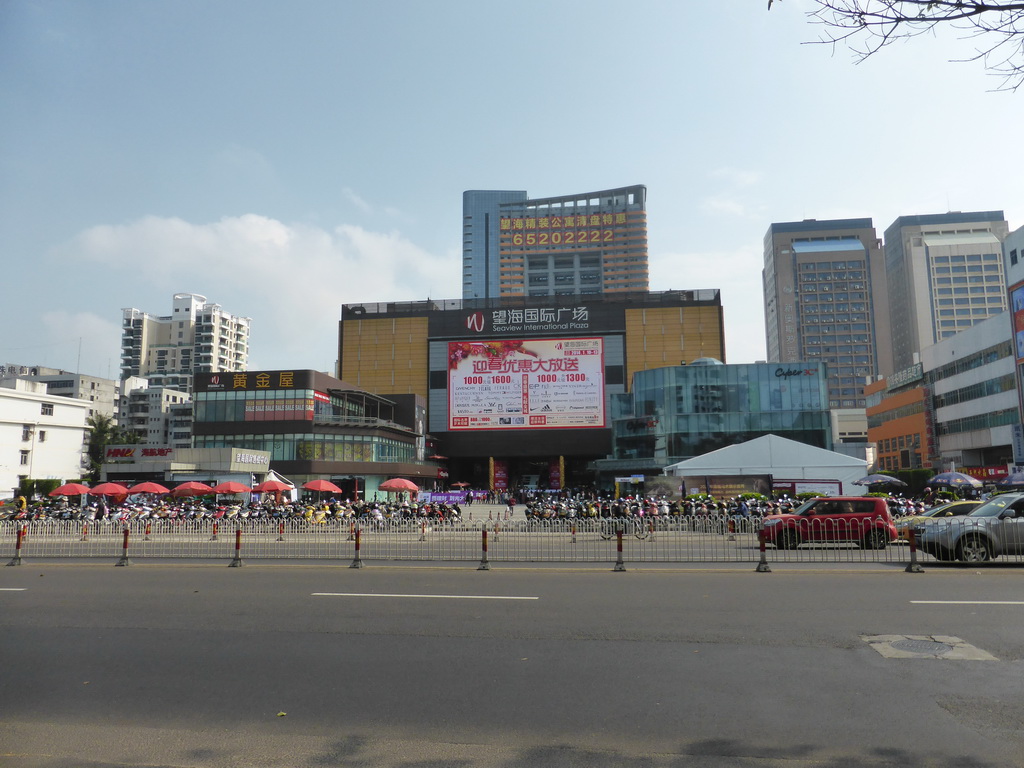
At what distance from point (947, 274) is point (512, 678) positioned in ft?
576

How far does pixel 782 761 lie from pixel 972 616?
20.4 feet

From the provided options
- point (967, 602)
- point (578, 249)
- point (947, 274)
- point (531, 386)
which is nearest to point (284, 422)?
point (531, 386)

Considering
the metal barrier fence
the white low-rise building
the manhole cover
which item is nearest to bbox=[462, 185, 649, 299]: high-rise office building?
the white low-rise building

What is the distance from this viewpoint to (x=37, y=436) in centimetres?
6278

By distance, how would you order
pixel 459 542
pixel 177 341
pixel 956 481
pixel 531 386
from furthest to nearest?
pixel 177 341 < pixel 531 386 < pixel 956 481 < pixel 459 542

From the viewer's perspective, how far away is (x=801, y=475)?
3178cm

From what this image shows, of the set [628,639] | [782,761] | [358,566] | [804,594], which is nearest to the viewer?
[782,761]

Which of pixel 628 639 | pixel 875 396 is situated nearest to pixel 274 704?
pixel 628 639

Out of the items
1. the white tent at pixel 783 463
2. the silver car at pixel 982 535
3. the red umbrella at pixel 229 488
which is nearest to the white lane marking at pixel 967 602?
the silver car at pixel 982 535

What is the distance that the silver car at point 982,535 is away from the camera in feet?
51.5

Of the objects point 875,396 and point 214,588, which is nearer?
point 214,588

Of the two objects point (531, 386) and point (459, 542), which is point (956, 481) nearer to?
point (459, 542)

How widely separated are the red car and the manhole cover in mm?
10742

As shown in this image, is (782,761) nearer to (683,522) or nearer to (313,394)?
(683,522)
